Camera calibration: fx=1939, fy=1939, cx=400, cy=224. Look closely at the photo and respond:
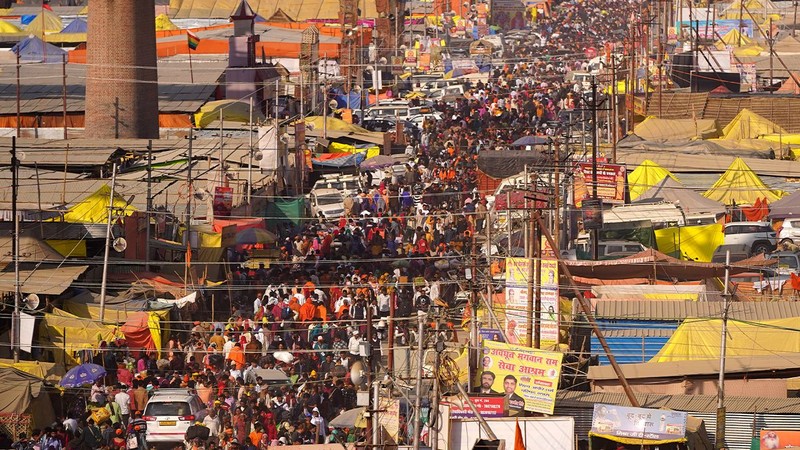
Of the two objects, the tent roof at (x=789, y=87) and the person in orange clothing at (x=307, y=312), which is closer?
the person in orange clothing at (x=307, y=312)

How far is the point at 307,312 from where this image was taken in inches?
1296

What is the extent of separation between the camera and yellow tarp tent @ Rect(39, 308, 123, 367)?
30.5 metres

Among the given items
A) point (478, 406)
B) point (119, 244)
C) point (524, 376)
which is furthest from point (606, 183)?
point (478, 406)

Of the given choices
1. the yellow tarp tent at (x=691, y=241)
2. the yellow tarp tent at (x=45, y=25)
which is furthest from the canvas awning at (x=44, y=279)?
the yellow tarp tent at (x=45, y=25)

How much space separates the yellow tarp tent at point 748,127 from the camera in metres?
→ 54.8

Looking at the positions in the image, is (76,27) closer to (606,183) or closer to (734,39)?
(734,39)

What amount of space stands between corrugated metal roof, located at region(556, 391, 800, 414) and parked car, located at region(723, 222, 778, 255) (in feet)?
37.6

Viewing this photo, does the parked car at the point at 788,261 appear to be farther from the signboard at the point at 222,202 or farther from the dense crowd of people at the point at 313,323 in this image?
the signboard at the point at 222,202

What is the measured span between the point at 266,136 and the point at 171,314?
1369cm

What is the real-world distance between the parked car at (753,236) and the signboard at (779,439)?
45.0ft

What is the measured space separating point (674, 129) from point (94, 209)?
2329cm

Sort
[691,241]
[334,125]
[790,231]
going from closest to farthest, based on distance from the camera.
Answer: [691,241] → [790,231] → [334,125]

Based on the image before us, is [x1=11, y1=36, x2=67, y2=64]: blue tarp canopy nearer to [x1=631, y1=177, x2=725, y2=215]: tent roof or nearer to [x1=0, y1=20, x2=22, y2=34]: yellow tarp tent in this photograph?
[x1=0, y1=20, x2=22, y2=34]: yellow tarp tent

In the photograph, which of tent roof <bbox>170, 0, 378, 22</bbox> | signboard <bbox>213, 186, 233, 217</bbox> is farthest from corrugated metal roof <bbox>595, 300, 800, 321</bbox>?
tent roof <bbox>170, 0, 378, 22</bbox>
